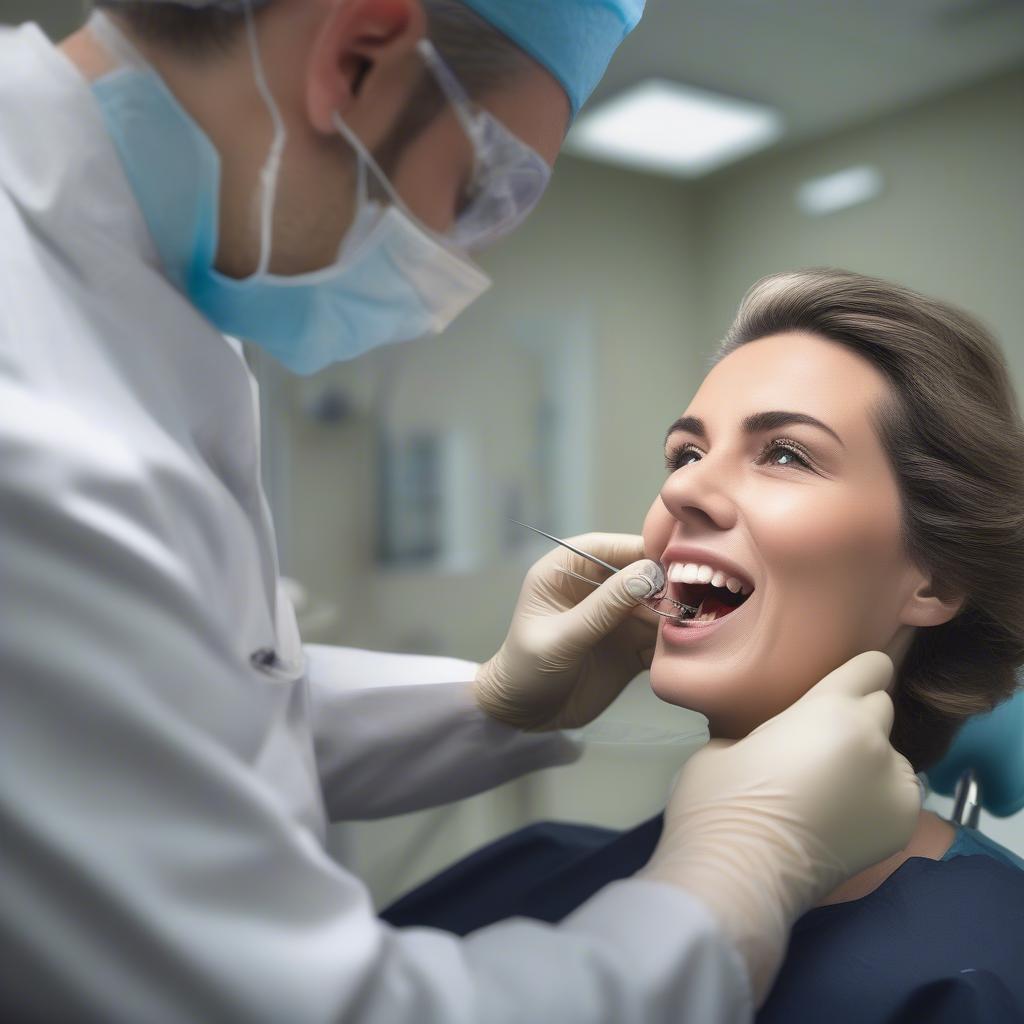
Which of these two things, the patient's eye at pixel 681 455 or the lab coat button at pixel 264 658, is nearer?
the lab coat button at pixel 264 658

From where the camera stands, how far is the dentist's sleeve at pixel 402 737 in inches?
48.1

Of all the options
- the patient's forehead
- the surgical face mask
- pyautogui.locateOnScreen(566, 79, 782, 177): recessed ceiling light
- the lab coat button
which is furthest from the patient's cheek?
pyautogui.locateOnScreen(566, 79, 782, 177): recessed ceiling light

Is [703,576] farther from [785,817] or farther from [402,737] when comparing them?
[402,737]

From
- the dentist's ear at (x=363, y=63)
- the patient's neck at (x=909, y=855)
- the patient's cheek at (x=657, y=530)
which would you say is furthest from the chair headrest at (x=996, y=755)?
the dentist's ear at (x=363, y=63)

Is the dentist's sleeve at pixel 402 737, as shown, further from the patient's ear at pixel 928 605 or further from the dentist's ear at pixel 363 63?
the dentist's ear at pixel 363 63

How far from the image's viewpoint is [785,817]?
31.1 inches

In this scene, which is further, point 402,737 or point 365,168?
point 402,737

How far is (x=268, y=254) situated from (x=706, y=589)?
0.68 meters

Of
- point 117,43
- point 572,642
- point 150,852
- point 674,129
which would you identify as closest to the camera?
point 150,852

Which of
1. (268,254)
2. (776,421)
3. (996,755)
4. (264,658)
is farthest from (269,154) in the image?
(996,755)

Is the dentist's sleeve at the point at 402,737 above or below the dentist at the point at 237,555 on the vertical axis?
below

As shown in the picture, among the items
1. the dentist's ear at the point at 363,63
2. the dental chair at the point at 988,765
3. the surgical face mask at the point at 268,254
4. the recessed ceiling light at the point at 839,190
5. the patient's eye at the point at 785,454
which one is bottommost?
the dental chair at the point at 988,765

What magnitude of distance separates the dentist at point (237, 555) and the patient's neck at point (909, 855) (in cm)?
20

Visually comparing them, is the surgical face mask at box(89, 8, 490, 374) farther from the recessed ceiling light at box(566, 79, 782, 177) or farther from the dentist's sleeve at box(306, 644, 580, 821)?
the recessed ceiling light at box(566, 79, 782, 177)
